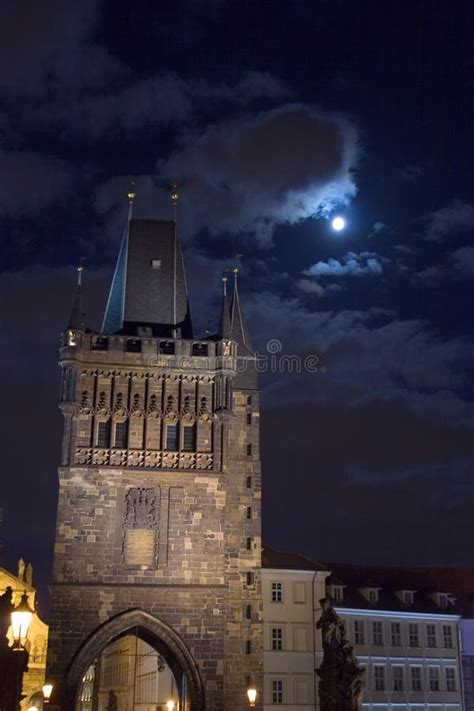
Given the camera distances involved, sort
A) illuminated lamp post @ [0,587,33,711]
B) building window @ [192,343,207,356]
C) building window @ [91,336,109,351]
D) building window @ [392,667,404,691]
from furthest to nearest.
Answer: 1. building window @ [392,667,404,691]
2. building window @ [192,343,207,356]
3. building window @ [91,336,109,351]
4. illuminated lamp post @ [0,587,33,711]

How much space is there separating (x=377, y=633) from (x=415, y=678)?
9.20ft

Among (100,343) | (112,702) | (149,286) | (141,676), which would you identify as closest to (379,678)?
(141,676)

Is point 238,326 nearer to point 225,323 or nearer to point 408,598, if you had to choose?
point 225,323

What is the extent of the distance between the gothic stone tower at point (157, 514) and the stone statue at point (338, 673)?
1077 centimetres

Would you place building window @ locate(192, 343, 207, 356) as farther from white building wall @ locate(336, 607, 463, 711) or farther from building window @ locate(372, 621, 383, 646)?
building window @ locate(372, 621, 383, 646)

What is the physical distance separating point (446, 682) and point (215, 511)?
18782 mm

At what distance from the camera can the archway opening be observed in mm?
36188

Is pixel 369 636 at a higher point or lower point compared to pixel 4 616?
Result: higher

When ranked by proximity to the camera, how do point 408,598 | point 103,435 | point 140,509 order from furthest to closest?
point 408,598, point 103,435, point 140,509

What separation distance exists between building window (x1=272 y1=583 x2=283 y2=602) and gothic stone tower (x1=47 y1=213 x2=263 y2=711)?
5205 millimetres

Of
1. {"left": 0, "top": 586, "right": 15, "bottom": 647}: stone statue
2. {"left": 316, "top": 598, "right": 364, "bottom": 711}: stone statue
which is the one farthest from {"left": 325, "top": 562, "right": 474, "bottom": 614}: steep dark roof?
{"left": 0, "top": 586, "right": 15, "bottom": 647}: stone statue

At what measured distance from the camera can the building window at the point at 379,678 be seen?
149ft

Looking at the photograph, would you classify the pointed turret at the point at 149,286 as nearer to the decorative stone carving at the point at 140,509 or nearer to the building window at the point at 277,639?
the decorative stone carving at the point at 140,509

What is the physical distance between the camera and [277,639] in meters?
43.2
